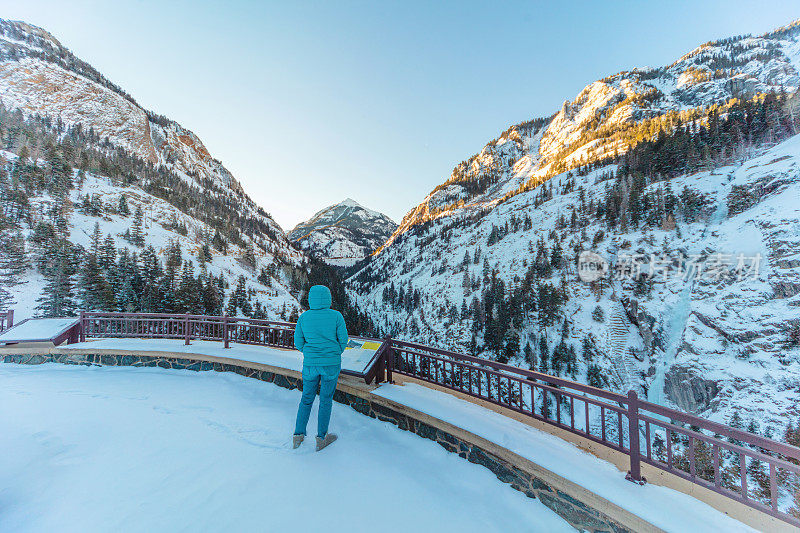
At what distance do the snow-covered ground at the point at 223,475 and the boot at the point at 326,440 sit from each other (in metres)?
0.10

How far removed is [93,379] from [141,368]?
0.98 m

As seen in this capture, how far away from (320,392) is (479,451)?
2494mm

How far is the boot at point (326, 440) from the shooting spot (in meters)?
4.07

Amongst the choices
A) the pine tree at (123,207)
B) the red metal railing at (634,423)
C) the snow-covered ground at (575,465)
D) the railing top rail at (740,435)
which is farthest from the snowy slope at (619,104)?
the railing top rail at (740,435)

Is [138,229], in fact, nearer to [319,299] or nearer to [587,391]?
[319,299]

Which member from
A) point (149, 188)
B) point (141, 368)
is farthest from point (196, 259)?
point (141, 368)

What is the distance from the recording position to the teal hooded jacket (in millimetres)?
3990

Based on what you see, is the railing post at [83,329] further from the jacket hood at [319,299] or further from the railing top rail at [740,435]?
the railing top rail at [740,435]

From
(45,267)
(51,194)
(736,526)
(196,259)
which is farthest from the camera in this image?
(196,259)

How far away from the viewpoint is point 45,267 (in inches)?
1211

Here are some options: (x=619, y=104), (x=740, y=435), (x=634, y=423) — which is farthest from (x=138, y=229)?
(x=619, y=104)

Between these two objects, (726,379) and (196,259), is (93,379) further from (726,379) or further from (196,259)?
(726,379)

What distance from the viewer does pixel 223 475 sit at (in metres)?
3.53

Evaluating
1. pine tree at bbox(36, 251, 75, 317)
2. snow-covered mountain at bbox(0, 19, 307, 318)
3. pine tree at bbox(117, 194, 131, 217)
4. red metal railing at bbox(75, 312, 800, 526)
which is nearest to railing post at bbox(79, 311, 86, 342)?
red metal railing at bbox(75, 312, 800, 526)
